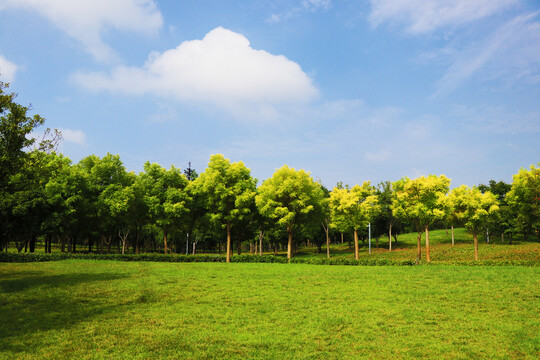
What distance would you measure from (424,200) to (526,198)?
26994mm

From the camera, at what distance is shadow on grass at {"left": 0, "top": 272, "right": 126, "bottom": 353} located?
10.7m

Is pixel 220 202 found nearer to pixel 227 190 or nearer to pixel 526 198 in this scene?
pixel 227 190

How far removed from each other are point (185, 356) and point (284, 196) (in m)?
36.0

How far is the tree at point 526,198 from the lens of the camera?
1880 inches

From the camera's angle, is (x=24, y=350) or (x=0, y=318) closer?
(x=24, y=350)

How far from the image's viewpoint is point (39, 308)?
46.0 feet

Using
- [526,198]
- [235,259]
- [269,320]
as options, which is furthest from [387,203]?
[269,320]

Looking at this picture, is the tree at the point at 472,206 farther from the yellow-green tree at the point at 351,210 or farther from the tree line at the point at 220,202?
the yellow-green tree at the point at 351,210

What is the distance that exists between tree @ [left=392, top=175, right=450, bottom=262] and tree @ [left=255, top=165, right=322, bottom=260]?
37.3 feet

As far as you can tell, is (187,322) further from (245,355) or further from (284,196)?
(284,196)

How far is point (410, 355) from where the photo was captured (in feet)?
30.9

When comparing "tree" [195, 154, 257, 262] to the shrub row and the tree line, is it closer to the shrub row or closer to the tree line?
the tree line

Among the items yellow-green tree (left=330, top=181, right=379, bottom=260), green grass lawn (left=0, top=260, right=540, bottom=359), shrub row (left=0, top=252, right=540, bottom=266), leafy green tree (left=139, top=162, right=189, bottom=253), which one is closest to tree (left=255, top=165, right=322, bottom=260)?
yellow-green tree (left=330, top=181, right=379, bottom=260)

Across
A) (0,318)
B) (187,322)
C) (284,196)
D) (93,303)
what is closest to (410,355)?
(187,322)
